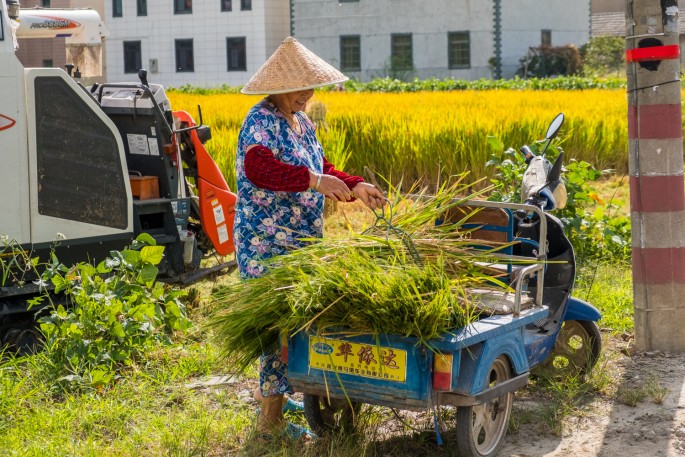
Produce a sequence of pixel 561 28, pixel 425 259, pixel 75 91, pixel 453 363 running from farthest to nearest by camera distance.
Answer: pixel 561 28 → pixel 75 91 → pixel 425 259 → pixel 453 363

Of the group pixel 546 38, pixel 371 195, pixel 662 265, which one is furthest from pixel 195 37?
pixel 371 195

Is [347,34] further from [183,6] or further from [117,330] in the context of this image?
[117,330]

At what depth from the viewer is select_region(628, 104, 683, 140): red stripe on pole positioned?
18.9 feet

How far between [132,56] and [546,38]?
17.7m

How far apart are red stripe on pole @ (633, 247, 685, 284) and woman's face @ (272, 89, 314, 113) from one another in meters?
2.29

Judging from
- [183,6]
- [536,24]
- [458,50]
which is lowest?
[458,50]

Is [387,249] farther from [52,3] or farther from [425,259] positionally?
[52,3]

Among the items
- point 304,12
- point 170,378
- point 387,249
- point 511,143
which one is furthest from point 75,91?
point 304,12

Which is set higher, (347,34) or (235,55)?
(347,34)

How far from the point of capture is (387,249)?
14.4ft

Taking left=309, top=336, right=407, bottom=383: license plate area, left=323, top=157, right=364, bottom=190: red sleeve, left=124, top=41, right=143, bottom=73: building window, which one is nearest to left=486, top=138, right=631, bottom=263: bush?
left=323, top=157, right=364, bottom=190: red sleeve

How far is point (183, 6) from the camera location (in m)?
44.9

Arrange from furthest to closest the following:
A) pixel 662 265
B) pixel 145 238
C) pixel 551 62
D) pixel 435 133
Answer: pixel 551 62
pixel 435 133
pixel 145 238
pixel 662 265

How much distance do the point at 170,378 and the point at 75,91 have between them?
1675 mm
